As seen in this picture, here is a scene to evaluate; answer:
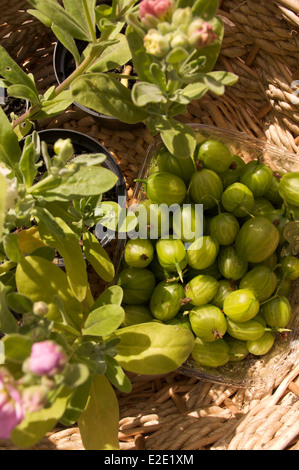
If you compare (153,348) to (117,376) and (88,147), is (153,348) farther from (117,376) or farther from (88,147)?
(88,147)

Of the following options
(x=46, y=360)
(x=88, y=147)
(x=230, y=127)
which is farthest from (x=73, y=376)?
(x=230, y=127)

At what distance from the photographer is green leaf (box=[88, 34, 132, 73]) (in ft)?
2.32

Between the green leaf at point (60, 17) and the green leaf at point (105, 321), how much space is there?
413 millimetres

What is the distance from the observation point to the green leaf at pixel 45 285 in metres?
0.62

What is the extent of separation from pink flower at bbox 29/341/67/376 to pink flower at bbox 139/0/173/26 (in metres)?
0.38

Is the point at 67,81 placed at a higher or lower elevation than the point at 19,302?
higher

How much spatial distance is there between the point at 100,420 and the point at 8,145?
44 centimetres

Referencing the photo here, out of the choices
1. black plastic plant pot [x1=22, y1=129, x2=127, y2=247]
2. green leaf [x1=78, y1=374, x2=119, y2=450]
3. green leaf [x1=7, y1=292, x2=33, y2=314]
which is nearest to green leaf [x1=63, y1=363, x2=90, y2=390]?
green leaf [x1=7, y1=292, x2=33, y2=314]

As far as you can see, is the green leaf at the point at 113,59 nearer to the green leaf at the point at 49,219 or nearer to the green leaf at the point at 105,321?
the green leaf at the point at 49,219

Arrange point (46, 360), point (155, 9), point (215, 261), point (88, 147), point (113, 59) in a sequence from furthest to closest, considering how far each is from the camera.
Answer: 1. point (88, 147)
2. point (215, 261)
3. point (113, 59)
4. point (155, 9)
5. point (46, 360)

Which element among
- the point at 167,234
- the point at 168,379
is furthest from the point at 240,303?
the point at 168,379

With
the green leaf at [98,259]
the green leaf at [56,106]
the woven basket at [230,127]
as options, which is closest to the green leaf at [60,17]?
the green leaf at [56,106]

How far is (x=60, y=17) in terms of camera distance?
0.63 m

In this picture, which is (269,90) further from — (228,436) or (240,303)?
(228,436)
